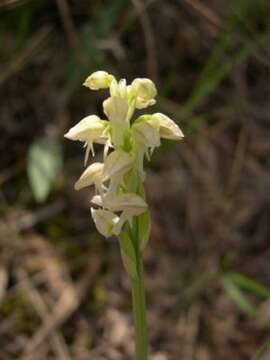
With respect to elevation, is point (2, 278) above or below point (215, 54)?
below

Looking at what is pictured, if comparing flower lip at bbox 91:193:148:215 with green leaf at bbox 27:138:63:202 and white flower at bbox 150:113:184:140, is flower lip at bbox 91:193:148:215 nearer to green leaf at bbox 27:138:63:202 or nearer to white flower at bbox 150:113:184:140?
white flower at bbox 150:113:184:140

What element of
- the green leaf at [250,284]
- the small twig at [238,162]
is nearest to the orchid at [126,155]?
the green leaf at [250,284]

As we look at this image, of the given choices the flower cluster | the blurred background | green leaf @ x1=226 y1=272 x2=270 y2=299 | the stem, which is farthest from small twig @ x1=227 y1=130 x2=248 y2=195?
the flower cluster

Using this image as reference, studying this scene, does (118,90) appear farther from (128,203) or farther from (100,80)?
(128,203)

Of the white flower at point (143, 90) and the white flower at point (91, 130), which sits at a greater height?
the white flower at point (143, 90)

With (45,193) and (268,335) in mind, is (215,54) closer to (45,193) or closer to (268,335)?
(45,193)

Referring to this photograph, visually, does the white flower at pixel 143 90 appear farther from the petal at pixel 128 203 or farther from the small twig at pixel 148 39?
the small twig at pixel 148 39

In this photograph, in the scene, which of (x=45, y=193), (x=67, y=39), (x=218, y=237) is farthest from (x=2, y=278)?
(x=67, y=39)
